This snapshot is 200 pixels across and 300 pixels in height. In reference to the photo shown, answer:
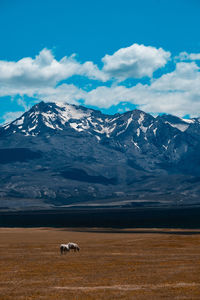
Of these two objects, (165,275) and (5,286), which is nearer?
(5,286)

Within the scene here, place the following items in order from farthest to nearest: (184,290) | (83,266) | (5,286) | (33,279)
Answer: (83,266) < (33,279) < (5,286) < (184,290)

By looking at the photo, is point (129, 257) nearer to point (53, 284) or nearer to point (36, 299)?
point (53, 284)

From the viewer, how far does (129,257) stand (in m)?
64.8

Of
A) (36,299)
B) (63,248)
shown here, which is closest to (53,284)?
(36,299)

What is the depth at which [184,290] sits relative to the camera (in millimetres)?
39344

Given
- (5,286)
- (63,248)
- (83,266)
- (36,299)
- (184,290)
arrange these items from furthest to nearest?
1. (63,248)
2. (83,266)
3. (5,286)
4. (184,290)
5. (36,299)

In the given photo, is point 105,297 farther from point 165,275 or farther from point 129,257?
point 129,257

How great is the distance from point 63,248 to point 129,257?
1231 centimetres

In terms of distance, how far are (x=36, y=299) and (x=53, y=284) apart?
6.98 meters

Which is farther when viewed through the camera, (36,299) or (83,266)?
(83,266)

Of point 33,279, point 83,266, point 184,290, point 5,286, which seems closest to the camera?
point 184,290

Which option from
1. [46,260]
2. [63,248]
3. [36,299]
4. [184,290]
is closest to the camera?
[36,299]

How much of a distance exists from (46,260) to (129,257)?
11254 mm

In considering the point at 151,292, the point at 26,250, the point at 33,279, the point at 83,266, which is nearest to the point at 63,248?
the point at 26,250
